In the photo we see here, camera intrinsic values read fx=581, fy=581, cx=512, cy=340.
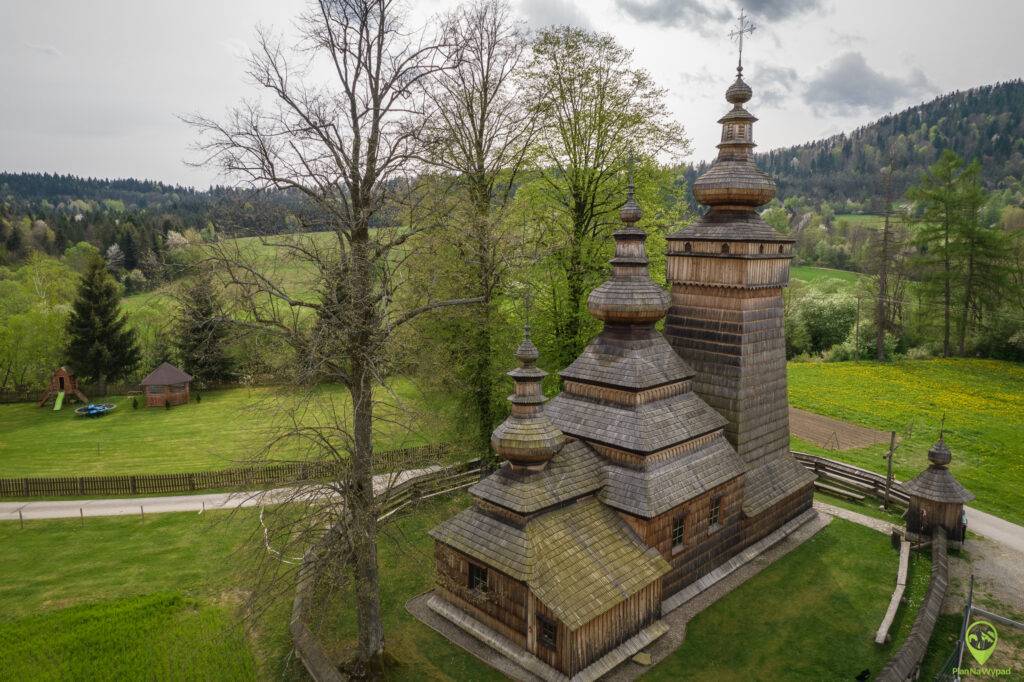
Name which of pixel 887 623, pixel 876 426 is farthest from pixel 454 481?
pixel 876 426

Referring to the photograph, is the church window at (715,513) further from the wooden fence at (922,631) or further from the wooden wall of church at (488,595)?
the wooden wall of church at (488,595)

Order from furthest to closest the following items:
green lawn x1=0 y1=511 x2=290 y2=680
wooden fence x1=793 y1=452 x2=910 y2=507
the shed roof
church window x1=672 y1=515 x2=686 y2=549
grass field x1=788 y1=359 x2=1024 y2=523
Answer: the shed roof < grass field x1=788 y1=359 x2=1024 y2=523 < wooden fence x1=793 y1=452 x2=910 y2=507 < church window x1=672 y1=515 x2=686 y2=549 < green lawn x1=0 y1=511 x2=290 y2=680

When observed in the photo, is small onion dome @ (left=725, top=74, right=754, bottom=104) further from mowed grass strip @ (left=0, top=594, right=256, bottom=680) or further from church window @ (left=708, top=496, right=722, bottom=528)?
mowed grass strip @ (left=0, top=594, right=256, bottom=680)

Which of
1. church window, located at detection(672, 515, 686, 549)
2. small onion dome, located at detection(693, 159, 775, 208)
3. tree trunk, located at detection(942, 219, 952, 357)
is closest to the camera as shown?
church window, located at detection(672, 515, 686, 549)

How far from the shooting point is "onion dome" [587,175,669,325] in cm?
1491

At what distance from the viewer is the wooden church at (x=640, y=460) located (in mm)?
12266

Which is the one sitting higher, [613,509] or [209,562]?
[613,509]

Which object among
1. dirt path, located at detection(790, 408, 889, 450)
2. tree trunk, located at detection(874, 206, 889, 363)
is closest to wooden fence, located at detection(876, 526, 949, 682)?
dirt path, located at detection(790, 408, 889, 450)

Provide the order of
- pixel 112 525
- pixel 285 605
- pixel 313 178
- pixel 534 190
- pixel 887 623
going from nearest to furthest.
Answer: pixel 313 178
pixel 887 623
pixel 285 605
pixel 112 525
pixel 534 190

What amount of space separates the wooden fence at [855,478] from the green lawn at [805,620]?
13.0 feet

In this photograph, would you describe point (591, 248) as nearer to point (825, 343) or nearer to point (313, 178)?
point (313, 178)

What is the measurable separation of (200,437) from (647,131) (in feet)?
86.3

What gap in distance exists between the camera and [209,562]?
672 inches

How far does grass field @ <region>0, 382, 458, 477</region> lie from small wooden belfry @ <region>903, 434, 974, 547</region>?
52.2 feet
